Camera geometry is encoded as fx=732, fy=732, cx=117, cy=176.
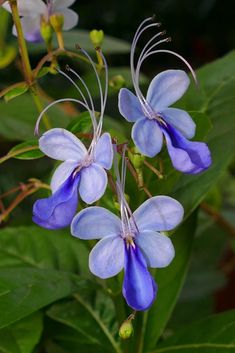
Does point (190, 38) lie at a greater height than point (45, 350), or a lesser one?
lesser

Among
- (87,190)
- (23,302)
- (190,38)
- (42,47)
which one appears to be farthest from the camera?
(190,38)

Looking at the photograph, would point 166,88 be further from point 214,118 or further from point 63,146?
point 214,118

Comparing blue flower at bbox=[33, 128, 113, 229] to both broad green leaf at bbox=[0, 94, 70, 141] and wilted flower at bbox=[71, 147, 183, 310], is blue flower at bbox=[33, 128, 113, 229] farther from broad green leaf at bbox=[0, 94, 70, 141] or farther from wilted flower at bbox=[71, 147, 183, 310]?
broad green leaf at bbox=[0, 94, 70, 141]

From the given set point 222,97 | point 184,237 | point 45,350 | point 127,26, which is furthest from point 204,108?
point 127,26

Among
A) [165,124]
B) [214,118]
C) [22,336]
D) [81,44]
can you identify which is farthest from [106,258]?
[81,44]

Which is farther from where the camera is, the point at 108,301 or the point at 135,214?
the point at 108,301

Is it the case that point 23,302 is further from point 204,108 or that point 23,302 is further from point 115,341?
point 204,108
